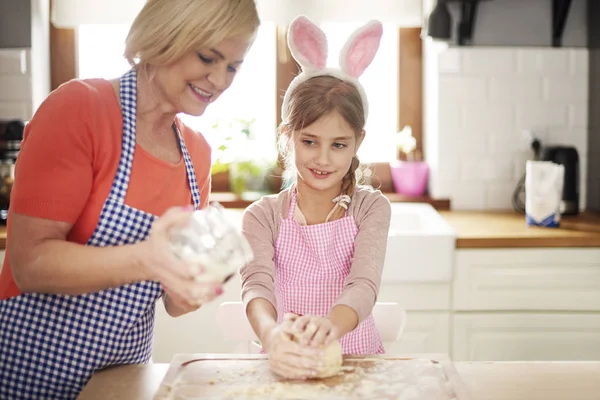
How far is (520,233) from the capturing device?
247 centimetres

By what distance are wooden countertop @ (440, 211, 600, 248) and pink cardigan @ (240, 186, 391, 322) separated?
83 centimetres

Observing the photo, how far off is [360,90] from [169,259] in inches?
30.4

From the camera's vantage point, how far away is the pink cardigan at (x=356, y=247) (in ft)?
4.72

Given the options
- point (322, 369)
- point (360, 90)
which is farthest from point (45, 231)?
point (360, 90)

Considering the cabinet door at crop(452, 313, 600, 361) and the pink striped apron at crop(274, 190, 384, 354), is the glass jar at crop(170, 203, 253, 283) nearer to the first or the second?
the pink striped apron at crop(274, 190, 384, 354)

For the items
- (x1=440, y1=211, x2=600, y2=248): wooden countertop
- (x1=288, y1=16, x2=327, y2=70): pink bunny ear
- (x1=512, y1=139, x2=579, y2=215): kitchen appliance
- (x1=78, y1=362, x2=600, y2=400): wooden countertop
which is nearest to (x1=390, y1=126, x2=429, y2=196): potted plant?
(x1=440, y1=211, x2=600, y2=248): wooden countertop

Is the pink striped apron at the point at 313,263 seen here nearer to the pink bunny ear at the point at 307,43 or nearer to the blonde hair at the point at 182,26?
the pink bunny ear at the point at 307,43

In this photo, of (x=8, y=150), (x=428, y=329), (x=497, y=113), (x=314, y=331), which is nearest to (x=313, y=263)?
(x=314, y=331)

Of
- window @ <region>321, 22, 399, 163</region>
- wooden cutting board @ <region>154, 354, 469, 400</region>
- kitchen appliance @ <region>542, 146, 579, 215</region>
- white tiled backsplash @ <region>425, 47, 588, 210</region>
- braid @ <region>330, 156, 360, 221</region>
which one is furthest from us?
window @ <region>321, 22, 399, 163</region>

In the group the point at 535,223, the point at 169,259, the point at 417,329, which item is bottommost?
the point at 417,329

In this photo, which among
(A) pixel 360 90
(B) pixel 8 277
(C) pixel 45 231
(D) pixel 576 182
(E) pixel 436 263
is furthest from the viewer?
(D) pixel 576 182

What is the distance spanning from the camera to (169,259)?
1.01m

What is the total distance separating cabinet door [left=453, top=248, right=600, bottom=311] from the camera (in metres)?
2.43

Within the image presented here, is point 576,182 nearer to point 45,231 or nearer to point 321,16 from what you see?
point 321,16
